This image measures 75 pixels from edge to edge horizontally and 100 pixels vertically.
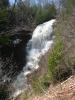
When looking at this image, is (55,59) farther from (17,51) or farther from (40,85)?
(17,51)

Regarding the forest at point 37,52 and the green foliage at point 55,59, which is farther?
the green foliage at point 55,59

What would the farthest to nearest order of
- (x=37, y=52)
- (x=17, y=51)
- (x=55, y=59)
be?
1. (x=17, y=51)
2. (x=37, y=52)
3. (x=55, y=59)

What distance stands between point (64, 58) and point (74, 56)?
13.9 inches

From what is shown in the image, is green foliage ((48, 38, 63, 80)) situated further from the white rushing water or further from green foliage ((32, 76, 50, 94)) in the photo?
the white rushing water

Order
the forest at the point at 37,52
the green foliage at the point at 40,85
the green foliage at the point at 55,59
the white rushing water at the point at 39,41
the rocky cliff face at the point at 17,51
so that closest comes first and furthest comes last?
1. the forest at the point at 37,52
2. the green foliage at the point at 40,85
3. the green foliage at the point at 55,59
4. the rocky cliff face at the point at 17,51
5. the white rushing water at the point at 39,41

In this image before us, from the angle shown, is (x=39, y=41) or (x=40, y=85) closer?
(x=40, y=85)

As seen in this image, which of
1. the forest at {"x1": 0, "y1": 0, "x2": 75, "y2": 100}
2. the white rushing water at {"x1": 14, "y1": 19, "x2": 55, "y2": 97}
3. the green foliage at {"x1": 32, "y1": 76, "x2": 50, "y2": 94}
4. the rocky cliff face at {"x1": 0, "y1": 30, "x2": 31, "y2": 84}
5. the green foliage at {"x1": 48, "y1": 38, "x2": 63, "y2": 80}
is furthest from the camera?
the white rushing water at {"x1": 14, "y1": 19, "x2": 55, "y2": 97}

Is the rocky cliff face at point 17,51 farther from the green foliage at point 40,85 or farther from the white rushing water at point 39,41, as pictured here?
the green foliage at point 40,85

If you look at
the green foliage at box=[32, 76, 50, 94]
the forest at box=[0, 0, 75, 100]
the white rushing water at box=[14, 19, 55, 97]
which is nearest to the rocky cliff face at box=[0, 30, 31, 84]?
the forest at box=[0, 0, 75, 100]

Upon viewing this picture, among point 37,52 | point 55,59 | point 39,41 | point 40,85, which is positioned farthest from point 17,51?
point 40,85

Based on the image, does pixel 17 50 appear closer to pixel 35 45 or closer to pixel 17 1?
pixel 35 45

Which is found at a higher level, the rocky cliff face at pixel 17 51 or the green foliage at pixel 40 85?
the green foliage at pixel 40 85

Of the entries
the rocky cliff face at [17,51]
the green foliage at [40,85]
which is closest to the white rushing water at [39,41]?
the rocky cliff face at [17,51]

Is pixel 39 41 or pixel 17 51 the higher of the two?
pixel 39 41
